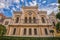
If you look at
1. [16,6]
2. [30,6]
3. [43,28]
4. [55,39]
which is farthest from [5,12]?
[55,39]

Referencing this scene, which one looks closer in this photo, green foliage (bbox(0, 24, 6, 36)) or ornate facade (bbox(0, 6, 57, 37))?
green foliage (bbox(0, 24, 6, 36))

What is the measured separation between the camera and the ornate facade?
9.40 meters

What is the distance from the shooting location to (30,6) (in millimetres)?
10211

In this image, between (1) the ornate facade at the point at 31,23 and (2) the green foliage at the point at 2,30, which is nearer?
(2) the green foliage at the point at 2,30

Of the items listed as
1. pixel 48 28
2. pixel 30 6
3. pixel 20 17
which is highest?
pixel 30 6

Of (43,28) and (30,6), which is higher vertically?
(30,6)

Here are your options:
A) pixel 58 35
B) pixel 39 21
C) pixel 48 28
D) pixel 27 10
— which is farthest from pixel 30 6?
pixel 58 35

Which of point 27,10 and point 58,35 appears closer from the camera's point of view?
point 58,35

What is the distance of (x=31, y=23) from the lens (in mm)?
9680

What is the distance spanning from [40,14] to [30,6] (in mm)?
812

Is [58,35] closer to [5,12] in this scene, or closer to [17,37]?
[17,37]

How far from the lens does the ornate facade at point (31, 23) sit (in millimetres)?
9398

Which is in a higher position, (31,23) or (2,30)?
(31,23)

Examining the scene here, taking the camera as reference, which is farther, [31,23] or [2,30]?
[31,23]
